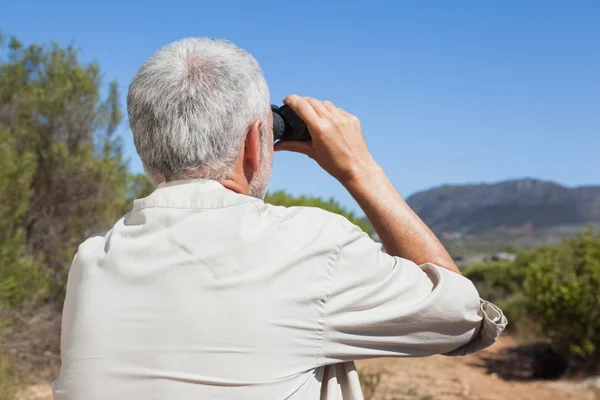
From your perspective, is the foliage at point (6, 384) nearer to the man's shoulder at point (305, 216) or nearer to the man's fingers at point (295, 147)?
the man's fingers at point (295, 147)

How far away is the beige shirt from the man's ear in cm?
9

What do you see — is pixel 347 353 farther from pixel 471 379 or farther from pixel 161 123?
pixel 471 379

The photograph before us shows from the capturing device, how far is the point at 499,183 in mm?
194500

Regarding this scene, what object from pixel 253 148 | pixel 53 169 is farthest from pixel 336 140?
pixel 53 169

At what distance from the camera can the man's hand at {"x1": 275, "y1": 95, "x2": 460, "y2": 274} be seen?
56.2 inches

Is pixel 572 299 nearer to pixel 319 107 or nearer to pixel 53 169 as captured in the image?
pixel 53 169

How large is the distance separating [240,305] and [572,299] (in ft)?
31.9

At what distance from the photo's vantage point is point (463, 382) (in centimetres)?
927

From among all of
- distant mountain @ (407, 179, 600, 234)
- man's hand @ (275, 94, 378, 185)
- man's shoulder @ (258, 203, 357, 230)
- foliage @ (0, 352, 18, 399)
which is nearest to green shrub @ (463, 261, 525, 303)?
foliage @ (0, 352, 18, 399)

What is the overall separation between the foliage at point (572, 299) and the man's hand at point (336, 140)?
9.32 m

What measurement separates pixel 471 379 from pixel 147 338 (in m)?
9.03

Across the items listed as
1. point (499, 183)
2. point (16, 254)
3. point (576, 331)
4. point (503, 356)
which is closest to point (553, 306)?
point (576, 331)

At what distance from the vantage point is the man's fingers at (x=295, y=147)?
5.28 ft

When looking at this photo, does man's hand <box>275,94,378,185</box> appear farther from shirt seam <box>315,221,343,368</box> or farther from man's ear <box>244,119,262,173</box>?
shirt seam <box>315,221,343,368</box>
